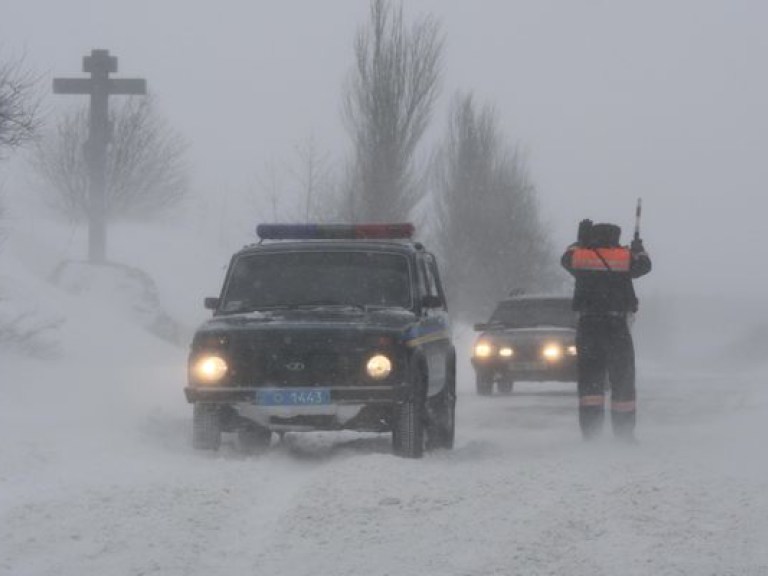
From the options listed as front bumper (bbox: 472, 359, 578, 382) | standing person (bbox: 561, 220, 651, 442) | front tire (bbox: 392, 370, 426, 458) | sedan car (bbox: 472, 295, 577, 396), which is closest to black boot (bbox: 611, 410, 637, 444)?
standing person (bbox: 561, 220, 651, 442)

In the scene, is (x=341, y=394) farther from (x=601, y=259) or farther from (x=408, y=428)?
(x=601, y=259)

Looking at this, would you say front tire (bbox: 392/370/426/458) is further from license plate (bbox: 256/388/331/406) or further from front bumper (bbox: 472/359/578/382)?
front bumper (bbox: 472/359/578/382)

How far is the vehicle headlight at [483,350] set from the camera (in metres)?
22.4

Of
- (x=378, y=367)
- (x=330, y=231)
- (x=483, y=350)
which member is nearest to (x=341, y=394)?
(x=378, y=367)

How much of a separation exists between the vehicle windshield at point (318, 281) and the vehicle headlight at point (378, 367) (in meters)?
1.14

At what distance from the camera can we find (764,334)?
104 m

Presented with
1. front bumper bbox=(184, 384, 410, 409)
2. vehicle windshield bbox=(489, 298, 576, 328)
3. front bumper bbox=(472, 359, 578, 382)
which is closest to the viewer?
front bumper bbox=(184, 384, 410, 409)

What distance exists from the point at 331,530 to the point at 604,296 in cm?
505

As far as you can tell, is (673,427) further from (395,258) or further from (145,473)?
(145,473)

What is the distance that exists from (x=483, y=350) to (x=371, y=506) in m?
13.8

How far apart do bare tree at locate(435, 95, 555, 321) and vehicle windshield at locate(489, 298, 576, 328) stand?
31.3 m

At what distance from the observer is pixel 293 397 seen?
11359 mm

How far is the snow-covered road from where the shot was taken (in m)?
7.59

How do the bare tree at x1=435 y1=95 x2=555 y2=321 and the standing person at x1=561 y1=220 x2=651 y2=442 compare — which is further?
the bare tree at x1=435 y1=95 x2=555 y2=321
